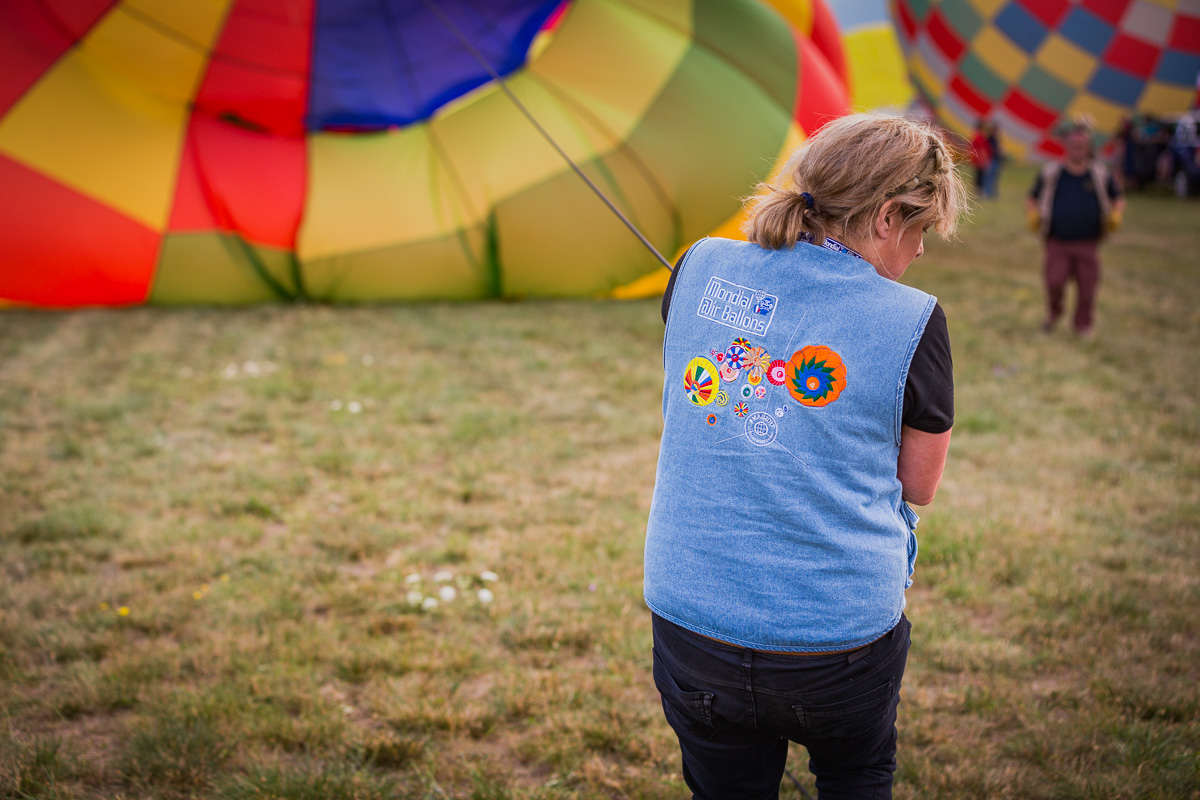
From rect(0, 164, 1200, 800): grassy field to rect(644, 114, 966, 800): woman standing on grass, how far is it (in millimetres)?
991

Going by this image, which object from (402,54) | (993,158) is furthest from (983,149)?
(402,54)

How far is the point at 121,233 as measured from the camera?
19.8ft

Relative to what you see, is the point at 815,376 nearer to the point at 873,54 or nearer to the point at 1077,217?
the point at 1077,217

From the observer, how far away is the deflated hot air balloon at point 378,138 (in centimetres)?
601

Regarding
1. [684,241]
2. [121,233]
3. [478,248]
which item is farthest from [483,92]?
[121,233]

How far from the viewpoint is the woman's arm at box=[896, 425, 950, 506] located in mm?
1363

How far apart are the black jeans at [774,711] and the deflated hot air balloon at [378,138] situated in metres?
5.15

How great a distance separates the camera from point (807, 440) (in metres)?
1.30

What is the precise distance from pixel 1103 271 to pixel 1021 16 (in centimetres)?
472

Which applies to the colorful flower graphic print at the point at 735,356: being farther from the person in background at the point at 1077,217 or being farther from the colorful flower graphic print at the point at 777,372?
the person in background at the point at 1077,217

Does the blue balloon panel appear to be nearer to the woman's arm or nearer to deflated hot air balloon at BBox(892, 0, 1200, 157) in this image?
the woman's arm

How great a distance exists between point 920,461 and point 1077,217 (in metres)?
5.68

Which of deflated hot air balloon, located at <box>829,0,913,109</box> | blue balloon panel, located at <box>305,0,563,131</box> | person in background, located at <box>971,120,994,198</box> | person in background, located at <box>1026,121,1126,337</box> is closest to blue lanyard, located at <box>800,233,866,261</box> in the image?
blue balloon panel, located at <box>305,0,563,131</box>

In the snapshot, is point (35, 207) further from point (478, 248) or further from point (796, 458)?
point (796, 458)
